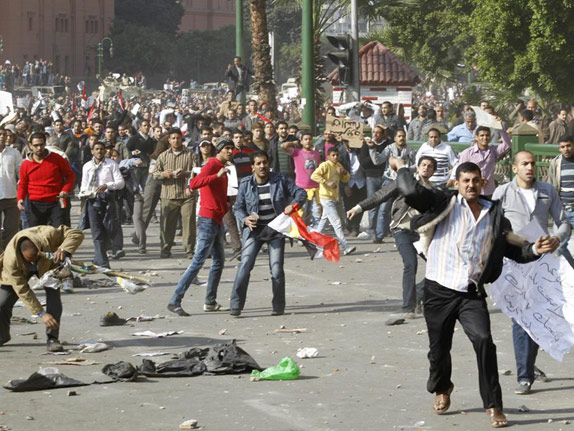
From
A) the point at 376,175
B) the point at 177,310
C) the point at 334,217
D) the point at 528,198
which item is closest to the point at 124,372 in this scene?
the point at 528,198

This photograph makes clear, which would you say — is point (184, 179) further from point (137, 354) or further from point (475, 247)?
point (475, 247)

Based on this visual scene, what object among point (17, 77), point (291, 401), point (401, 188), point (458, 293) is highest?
point (17, 77)

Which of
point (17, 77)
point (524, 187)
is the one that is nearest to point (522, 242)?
point (524, 187)

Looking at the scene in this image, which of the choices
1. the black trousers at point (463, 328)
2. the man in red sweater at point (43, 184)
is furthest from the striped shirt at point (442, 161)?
the black trousers at point (463, 328)

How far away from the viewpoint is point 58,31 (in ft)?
374

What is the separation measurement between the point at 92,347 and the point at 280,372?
210cm

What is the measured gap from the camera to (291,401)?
29.7 feet

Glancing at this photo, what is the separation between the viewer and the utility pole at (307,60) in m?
22.4

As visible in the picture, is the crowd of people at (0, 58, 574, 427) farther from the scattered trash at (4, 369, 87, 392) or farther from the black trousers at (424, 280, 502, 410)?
the scattered trash at (4, 369, 87, 392)

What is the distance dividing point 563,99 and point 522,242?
20265 millimetres

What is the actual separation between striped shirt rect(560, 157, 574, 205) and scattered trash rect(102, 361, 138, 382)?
16.0 ft

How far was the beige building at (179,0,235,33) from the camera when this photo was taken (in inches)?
5723

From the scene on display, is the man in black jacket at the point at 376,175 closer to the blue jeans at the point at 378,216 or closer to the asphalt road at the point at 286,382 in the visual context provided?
the blue jeans at the point at 378,216

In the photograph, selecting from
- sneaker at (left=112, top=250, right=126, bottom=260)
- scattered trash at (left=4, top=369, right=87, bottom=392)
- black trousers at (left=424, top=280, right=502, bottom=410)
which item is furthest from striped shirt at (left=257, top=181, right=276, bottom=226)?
sneaker at (left=112, top=250, right=126, bottom=260)
